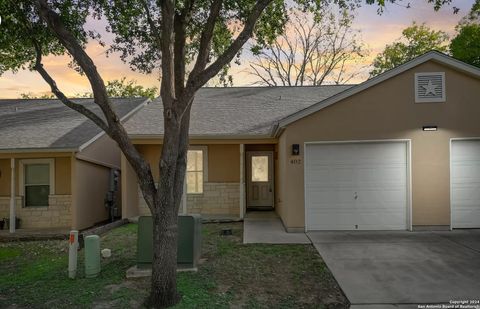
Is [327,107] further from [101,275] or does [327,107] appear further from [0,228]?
[0,228]

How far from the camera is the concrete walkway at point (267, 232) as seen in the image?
9387 mm

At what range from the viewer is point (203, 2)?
8164 mm

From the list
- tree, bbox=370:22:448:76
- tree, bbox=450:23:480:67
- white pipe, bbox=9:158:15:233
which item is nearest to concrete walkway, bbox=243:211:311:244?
white pipe, bbox=9:158:15:233

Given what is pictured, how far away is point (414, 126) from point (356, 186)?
2.17 m

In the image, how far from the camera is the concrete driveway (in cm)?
568

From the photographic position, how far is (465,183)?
1027 centimetres

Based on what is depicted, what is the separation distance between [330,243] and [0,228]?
33.6 feet

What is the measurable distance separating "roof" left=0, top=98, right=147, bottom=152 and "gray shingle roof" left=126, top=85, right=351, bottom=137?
1.47 metres

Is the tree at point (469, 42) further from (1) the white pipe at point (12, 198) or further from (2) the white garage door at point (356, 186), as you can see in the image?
(1) the white pipe at point (12, 198)

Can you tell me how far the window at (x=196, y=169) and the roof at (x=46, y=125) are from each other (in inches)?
125

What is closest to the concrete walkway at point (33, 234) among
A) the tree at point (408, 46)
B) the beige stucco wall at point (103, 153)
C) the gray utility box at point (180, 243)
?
the beige stucco wall at point (103, 153)

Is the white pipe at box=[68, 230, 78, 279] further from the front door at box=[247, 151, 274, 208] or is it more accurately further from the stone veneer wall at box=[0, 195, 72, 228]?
the front door at box=[247, 151, 274, 208]

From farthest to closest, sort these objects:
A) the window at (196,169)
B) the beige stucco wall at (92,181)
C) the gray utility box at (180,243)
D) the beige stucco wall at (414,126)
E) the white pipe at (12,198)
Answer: the window at (196,169) < the beige stucco wall at (92,181) < the white pipe at (12,198) < the beige stucco wall at (414,126) < the gray utility box at (180,243)

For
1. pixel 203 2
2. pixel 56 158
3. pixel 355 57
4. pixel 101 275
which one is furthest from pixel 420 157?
pixel 355 57
